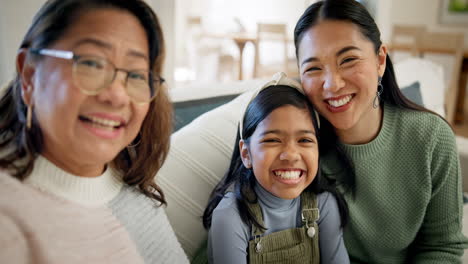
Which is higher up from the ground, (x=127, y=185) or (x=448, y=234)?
(x=127, y=185)

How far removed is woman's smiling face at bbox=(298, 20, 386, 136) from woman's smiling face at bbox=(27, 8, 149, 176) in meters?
0.51

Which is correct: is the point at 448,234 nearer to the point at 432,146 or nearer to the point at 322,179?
the point at 432,146

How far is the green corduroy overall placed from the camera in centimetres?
107

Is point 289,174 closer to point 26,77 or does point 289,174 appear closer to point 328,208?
point 328,208

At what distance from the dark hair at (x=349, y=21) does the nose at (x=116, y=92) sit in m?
0.60

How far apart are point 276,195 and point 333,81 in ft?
1.06

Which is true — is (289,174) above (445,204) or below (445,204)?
above

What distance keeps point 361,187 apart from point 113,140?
81 cm

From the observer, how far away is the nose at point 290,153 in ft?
3.33

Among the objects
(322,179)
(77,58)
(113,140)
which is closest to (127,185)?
(113,140)

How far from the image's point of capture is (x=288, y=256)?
1101 millimetres

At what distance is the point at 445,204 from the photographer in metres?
1.22

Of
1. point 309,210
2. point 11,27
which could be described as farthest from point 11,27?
point 309,210

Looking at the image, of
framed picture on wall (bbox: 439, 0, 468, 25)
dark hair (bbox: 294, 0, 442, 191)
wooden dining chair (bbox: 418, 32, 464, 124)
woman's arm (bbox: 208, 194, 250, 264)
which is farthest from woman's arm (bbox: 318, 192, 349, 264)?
framed picture on wall (bbox: 439, 0, 468, 25)
